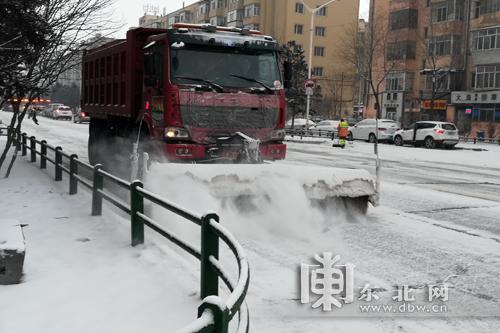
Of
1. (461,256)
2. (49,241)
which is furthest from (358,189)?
(49,241)

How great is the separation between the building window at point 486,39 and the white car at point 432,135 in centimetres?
1740

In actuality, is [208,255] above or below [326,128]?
below

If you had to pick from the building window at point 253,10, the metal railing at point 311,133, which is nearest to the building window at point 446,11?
the metal railing at point 311,133

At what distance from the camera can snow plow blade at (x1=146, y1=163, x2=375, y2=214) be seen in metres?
7.74

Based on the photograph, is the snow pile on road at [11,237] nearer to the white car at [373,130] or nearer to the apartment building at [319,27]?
the white car at [373,130]

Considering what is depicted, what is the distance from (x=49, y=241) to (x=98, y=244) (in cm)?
66

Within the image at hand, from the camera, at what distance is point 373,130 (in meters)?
35.2

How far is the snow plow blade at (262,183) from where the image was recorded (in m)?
7.74

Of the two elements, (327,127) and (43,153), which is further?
(327,127)

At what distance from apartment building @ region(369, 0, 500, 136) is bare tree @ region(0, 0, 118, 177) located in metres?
37.0

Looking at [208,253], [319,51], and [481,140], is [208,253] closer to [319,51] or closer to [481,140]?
[481,140]

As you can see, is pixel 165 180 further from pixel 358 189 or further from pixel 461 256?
pixel 461 256

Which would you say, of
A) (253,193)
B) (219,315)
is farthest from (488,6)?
(219,315)

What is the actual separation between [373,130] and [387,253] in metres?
29.2
